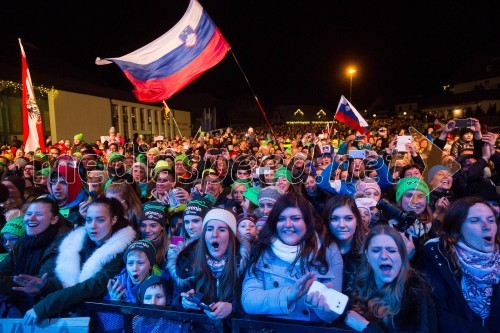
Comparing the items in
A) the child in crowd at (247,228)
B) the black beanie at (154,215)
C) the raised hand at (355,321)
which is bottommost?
the raised hand at (355,321)

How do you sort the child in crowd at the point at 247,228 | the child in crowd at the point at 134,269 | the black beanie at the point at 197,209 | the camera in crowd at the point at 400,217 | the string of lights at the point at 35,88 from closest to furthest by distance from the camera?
1. the child in crowd at the point at 134,269
2. the camera in crowd at the point at 400,217
3. the black beanie at the point at 197,209
4. the child in crowd at the point at 247,228
5. the string of lights at the point at 35,88

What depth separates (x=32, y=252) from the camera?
328cm

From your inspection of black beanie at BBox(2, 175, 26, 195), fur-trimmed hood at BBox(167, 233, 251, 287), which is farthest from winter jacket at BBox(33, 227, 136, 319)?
black beanie at BBox(2, 175, 26, 195)

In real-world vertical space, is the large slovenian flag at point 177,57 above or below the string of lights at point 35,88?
below

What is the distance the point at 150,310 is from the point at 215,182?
3.53 m

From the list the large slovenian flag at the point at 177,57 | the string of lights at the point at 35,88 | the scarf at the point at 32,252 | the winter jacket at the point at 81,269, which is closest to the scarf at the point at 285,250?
the winter jacket at the point at 81,269

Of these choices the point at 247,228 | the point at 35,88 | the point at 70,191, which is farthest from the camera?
the point at 35,88

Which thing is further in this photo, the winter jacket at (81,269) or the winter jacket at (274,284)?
the winter jacket at (81,269)

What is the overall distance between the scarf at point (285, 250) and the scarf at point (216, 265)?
17.1 inches

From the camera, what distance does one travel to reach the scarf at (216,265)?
2.65m

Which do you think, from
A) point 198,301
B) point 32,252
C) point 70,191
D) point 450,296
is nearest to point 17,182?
point 70,191

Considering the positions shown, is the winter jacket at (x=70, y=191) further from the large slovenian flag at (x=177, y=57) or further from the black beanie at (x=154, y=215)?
the large slovenian flag at (x=177, y=57)

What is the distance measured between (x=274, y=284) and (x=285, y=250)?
23 cm

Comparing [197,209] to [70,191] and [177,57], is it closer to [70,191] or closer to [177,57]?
[70,191]
